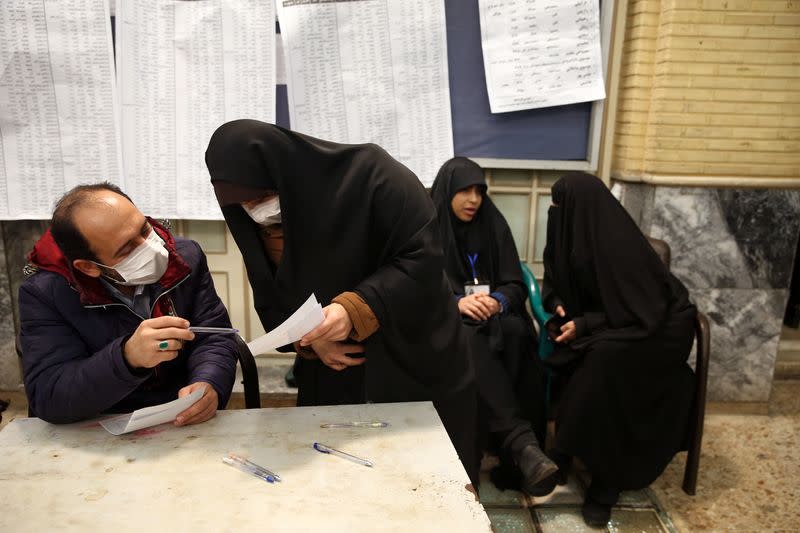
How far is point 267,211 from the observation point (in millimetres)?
1482

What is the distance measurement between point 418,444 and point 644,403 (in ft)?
5.15

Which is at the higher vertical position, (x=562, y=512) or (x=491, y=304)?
(x=491, y=304)

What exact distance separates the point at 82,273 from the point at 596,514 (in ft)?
6.97

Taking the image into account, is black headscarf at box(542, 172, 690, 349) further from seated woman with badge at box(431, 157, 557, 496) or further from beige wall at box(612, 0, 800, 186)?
beige wall at box(612, 0, 800, 186)

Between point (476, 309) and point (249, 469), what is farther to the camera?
point (476, 309)

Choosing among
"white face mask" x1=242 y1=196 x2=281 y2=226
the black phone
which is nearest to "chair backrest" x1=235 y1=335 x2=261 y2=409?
"white face mask" x1=242 y1=196 x2=281 y2=226

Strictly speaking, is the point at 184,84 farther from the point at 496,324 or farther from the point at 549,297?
the point at 549,297

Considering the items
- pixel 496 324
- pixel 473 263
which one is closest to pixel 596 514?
pixel 496 324

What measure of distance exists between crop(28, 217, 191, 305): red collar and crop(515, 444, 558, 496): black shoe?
1.58 metres

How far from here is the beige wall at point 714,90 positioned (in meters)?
2.77

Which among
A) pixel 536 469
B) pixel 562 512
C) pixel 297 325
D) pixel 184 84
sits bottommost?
pixel 562 512

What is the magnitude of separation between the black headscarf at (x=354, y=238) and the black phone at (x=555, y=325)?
3.92 ft

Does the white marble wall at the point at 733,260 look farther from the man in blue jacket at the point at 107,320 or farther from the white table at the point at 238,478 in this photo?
the man in blue jacket at the point at 107,320

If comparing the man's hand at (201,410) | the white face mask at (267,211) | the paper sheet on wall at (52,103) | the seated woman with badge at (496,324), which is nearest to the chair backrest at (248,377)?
the man's hand at (201,410)
